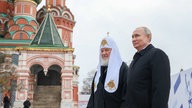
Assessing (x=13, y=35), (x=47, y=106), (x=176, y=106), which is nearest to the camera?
(x=176, y=106)

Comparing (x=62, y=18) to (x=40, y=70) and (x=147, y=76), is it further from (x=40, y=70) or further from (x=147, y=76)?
Result: (x=147, y=76)

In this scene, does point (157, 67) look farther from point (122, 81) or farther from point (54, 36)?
point (54, 36)

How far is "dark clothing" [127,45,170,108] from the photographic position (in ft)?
9.71

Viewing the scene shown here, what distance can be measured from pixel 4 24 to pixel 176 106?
29.6 m

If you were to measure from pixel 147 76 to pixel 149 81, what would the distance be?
0.05 metres

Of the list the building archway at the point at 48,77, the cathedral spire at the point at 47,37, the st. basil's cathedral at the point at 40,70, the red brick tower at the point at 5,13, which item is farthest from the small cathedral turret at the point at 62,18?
the building archway at the point at 48,77

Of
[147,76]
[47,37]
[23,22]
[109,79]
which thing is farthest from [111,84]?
[23,22]

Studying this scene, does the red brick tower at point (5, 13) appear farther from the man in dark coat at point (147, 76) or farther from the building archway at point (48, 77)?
the man in dark coat at point (147, 76)

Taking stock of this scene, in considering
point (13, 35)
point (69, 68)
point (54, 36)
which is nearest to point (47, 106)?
point (69, 68)

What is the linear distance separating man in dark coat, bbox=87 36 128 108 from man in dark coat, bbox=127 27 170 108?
0.56m

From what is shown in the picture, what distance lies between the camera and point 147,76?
3.12 metres

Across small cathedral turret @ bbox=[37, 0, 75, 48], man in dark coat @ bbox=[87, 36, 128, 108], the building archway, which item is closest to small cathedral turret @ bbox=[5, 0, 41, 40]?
small cathedral turret @ bbox=[37, 0, 75, 48]

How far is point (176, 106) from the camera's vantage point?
621 centimetres

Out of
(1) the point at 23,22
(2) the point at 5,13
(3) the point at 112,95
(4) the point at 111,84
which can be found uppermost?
(2) the point at 5,13
